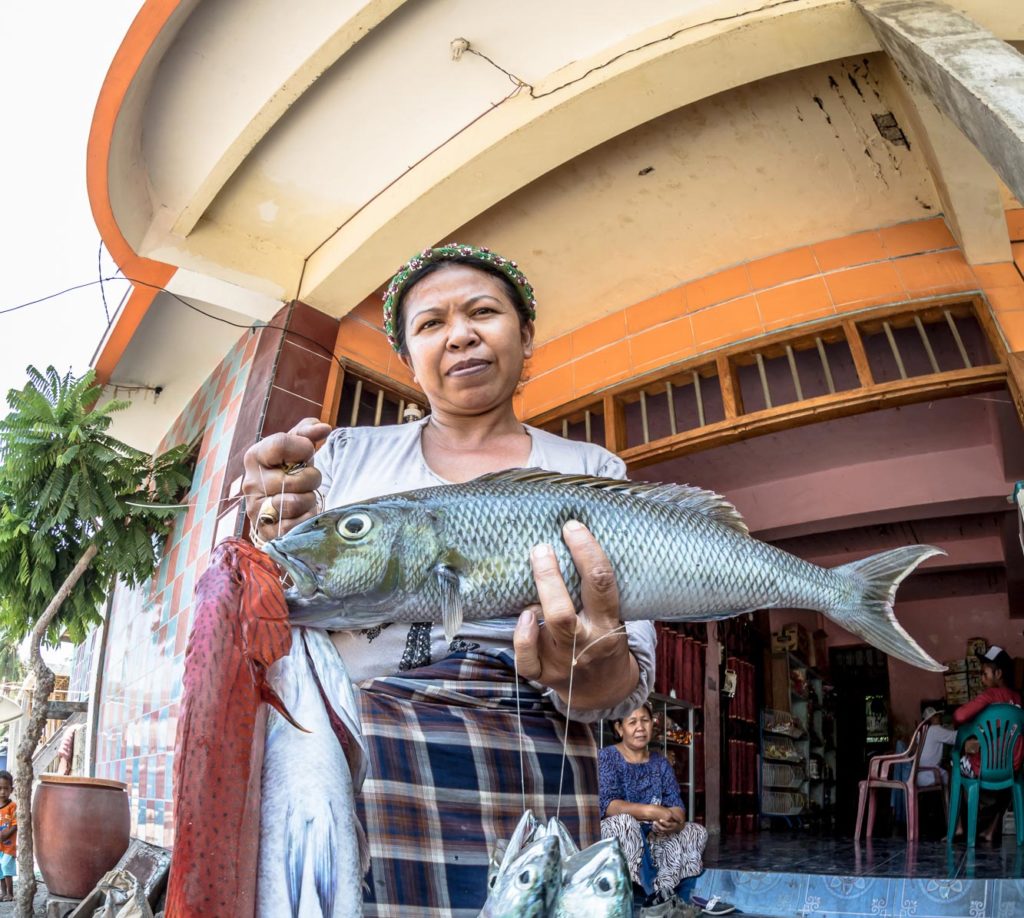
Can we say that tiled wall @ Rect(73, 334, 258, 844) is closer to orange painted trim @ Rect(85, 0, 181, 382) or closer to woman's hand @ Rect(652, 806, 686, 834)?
orange painted trim @ Rect(85, 0, 181, 382)

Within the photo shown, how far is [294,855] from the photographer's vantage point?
2.40 feet

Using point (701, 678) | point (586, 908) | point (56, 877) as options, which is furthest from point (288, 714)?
point (701, 678)

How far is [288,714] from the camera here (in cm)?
76

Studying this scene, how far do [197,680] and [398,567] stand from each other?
21 centimetres

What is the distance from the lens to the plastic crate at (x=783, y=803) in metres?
9.80

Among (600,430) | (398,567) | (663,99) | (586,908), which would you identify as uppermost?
(663,99)

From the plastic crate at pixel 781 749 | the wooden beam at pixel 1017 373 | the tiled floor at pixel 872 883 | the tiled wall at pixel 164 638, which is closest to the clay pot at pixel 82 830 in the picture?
the tiled wall at pixel 164 638

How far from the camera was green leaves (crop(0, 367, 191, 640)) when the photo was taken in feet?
16.2

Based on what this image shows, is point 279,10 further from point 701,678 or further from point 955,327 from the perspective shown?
point 701,678

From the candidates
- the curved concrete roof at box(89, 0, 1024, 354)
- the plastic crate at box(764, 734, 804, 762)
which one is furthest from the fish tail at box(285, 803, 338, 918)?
the plastic crate at box(764, 734, 804, 762)

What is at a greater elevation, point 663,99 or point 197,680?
point 663,99

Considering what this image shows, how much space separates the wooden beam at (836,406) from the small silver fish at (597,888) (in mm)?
3830

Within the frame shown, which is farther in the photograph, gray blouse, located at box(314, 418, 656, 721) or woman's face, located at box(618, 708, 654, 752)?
woman's face, located at box(618, 708, 654, 752)

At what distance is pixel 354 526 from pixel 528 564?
0.63ft
